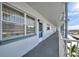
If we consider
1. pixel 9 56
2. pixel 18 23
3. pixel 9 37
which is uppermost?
pixel 18 23

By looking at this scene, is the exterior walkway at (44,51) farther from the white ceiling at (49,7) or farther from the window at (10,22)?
the white ceiling at (49,7)

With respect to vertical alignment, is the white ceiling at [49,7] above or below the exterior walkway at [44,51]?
above

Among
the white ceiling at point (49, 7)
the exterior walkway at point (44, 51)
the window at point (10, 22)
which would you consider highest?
the white ceiling at point (49, 7)

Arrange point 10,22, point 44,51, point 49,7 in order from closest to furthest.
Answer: point 10,22, point 49,7, point 44,51

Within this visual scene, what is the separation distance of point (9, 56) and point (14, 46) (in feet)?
1.51

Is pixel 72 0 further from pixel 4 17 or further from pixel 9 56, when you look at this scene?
pixel 9 56

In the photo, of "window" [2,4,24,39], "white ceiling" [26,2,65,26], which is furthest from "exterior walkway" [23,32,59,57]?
"white ceiling" [26,2,65,26]

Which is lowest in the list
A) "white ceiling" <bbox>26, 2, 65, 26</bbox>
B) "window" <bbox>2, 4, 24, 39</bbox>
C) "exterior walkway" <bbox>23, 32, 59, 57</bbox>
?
"exterior walkway" <bbox>23, 32, 59, 57</bbox>

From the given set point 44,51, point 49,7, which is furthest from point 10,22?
point 44,51

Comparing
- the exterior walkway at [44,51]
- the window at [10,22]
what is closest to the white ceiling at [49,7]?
the window at [10,22]

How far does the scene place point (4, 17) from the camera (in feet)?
13.4

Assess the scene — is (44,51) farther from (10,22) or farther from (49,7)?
(10,22)

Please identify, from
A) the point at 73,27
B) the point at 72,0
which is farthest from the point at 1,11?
the point at 73,27

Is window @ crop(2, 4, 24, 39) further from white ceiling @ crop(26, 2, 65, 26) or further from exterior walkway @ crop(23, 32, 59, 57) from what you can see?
exterior walkway @ crop(23, 32, 59, 57)
